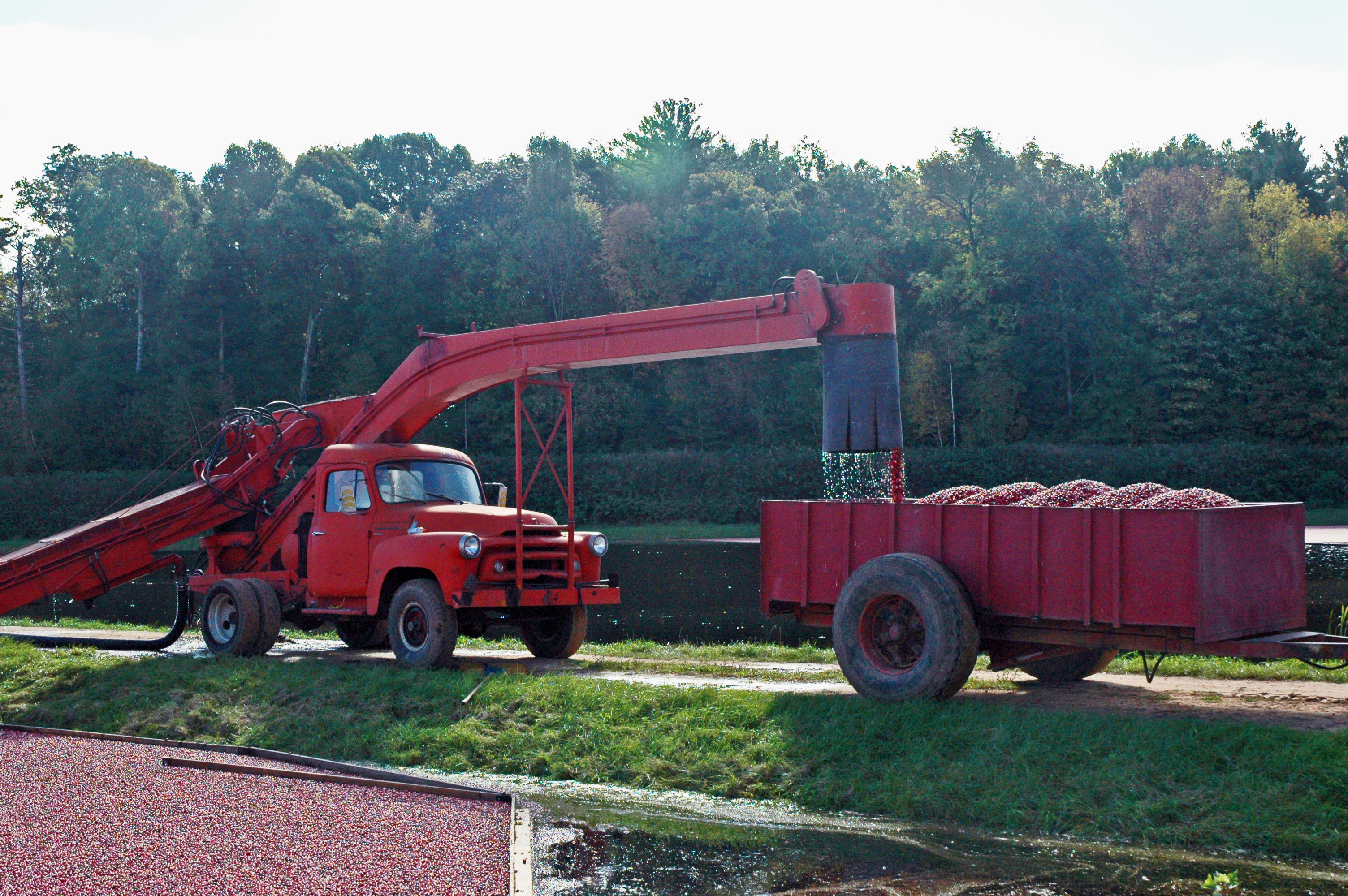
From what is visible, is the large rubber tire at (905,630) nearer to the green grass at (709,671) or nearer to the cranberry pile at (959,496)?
the cranberry pile at (959,496)

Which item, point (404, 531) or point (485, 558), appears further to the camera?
point (404, 531)

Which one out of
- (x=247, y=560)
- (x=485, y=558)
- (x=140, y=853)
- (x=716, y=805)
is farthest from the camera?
(x=247, y=560)

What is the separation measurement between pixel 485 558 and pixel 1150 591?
6913 millimetres

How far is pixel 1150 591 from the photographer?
360 inches

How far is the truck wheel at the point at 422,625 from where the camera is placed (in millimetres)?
12930

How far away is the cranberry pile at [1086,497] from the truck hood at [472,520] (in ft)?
15.6

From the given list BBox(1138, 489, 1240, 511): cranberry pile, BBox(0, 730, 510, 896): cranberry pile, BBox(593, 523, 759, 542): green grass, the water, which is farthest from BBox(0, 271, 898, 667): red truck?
BBox(593, 523, 759, 542): green grass

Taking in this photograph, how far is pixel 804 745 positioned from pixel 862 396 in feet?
10.3

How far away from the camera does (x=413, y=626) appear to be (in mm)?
13461

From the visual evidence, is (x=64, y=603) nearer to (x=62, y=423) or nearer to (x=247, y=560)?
(x=247, y=560)

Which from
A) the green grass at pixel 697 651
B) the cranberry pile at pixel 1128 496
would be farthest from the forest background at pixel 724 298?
the cranberry pile at pixel 1128 496

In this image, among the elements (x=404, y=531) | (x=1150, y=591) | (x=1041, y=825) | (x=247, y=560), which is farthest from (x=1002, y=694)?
(x=247, y=560)

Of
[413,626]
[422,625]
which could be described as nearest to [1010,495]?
[422,625]

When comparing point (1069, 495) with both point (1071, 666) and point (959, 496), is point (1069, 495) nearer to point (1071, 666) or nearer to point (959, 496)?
point (959, 496)
